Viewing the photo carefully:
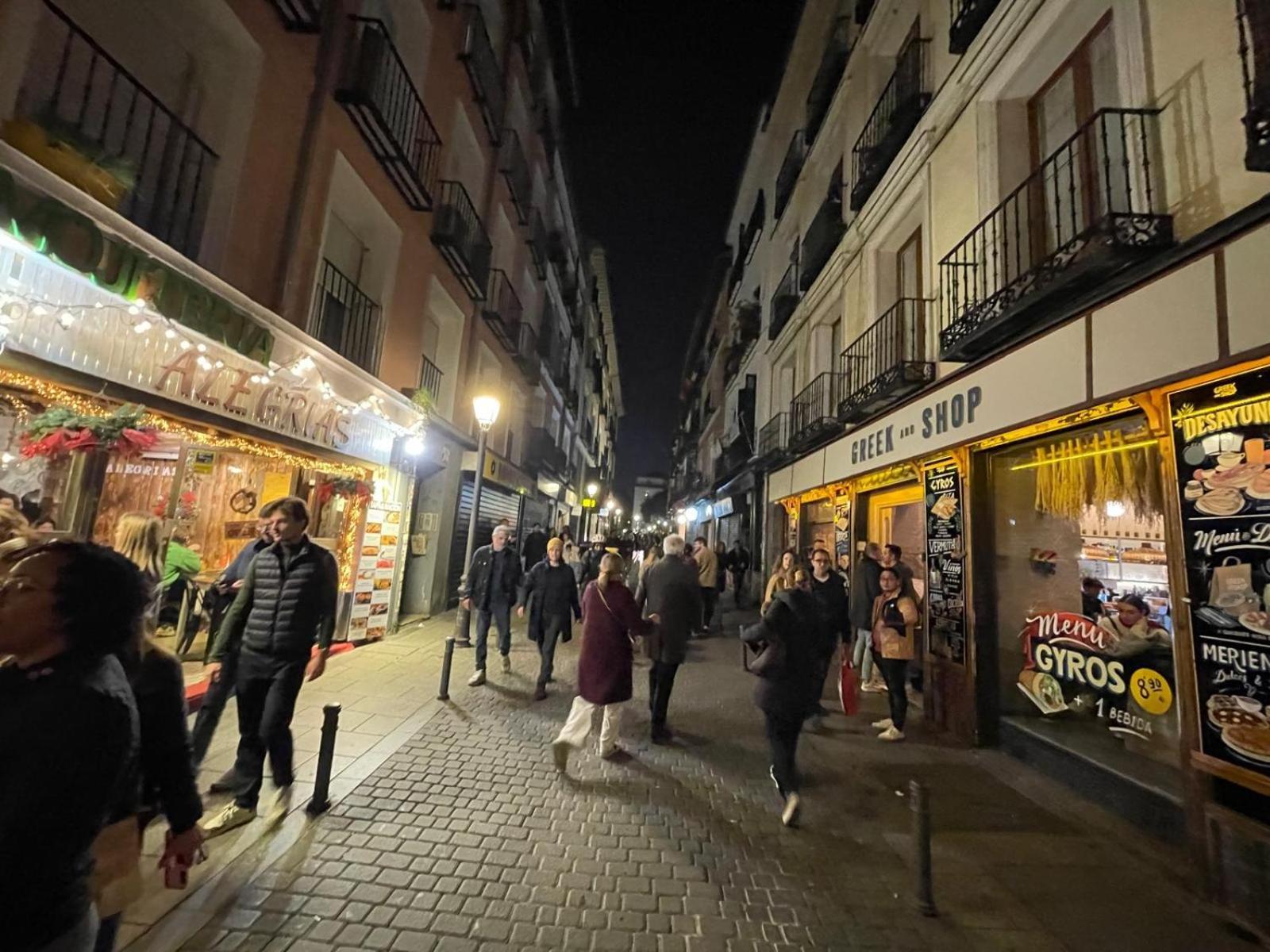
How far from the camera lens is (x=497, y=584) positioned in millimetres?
7777

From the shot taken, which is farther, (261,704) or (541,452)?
(541,452)

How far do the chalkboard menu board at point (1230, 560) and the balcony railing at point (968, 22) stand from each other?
560 centimetres

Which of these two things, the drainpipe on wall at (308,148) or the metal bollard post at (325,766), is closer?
the metal bollard post at (325,766)

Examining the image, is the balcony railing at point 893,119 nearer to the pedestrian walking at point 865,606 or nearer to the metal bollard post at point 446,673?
the pedestrian walking at point 865,606

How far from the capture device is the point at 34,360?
4.09m

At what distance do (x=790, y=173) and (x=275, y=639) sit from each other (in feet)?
54.9

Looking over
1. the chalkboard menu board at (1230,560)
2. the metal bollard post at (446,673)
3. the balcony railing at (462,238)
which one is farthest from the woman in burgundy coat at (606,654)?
the balcony railing at (462,238)

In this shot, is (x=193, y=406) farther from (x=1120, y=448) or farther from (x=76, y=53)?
(x=1120, y=448)

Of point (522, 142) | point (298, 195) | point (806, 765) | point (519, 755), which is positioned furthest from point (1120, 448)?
point (522, 142)

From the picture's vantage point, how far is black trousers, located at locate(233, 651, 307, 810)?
12.6 feet

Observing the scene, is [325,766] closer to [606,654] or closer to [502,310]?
[606,654]

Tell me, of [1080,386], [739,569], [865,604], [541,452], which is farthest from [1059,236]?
[541,452]

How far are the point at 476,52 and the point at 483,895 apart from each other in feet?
46.9

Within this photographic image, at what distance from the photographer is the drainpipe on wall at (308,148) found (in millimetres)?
6781
